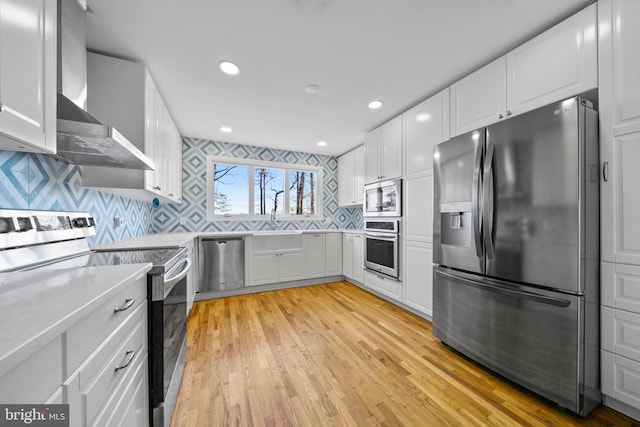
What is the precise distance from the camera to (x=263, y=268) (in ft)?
11.7

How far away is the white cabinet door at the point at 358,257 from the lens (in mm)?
3602

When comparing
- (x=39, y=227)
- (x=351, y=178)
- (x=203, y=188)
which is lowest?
(x=39, y=227)

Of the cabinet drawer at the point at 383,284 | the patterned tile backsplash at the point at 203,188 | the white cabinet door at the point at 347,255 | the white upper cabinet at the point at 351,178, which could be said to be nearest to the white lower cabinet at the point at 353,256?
the white cabinet door at the point at 347,255

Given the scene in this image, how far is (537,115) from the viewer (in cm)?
145

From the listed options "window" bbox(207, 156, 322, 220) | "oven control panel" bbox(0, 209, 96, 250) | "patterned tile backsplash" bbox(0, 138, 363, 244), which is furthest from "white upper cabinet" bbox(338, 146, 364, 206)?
"oven control panel" bbox(0, 209, 96, 250)

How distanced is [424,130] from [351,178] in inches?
74.5

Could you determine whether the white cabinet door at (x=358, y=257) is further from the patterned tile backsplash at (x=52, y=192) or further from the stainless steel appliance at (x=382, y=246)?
the patterned tile backsplash at (x=52, y=192)

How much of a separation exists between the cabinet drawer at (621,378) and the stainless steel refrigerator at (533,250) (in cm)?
4

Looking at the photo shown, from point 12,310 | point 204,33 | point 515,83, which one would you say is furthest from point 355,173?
point 12,310

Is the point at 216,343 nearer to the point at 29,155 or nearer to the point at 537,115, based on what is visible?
the point at 29,155

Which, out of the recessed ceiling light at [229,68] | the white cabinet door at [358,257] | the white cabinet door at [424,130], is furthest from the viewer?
the white cabinet door at [358,257]

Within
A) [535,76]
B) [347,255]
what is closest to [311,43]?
[535,76]

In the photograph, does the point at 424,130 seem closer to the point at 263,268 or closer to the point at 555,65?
the point at 555,65

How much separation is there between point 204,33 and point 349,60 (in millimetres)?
1059
